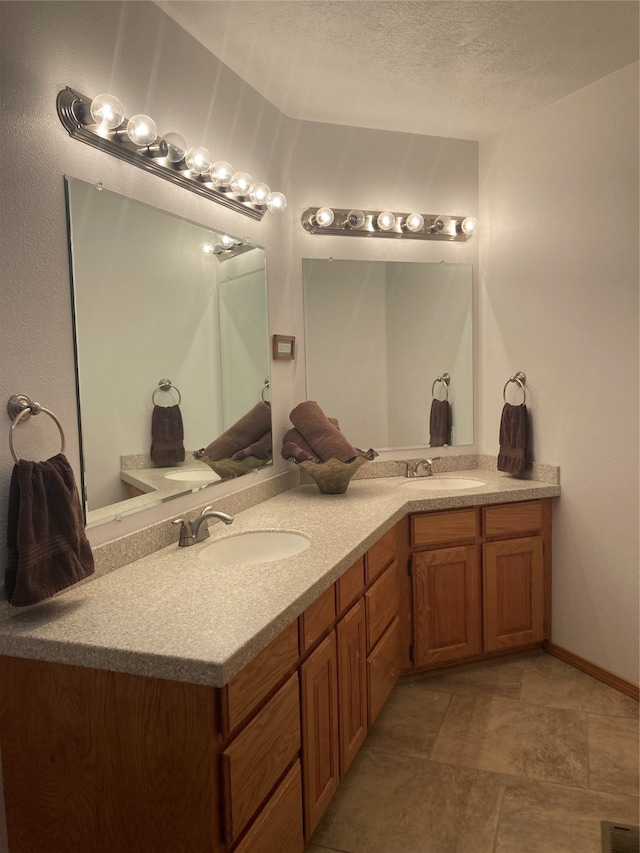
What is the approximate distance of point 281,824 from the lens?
4.88 feet

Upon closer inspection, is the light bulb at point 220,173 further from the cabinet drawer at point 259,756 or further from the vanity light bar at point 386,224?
the cabinet drawer at point 259,756

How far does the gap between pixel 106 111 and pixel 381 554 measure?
63.3 inches

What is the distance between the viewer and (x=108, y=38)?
1711 millimetres

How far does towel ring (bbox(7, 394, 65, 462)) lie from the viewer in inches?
54.9

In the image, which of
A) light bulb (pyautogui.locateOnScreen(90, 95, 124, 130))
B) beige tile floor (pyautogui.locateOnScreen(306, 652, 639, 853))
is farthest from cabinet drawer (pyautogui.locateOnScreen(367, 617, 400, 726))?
light bulb (pyautogui.locateOnScreen(90, 95, 124, 130))

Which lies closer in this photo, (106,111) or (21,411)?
(21,411)

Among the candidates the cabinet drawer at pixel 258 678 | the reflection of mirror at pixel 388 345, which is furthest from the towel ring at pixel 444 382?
the cabinet drawer at pixel 258 678

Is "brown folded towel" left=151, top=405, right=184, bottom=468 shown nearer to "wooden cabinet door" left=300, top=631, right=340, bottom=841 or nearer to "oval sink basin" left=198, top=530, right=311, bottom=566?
"oval sink basin" left=198, top=530, right=311, bottom=566

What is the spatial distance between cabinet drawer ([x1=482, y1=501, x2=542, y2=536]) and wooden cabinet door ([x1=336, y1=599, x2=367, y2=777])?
0.89 meters

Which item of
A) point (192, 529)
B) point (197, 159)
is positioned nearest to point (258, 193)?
point (197, 159)

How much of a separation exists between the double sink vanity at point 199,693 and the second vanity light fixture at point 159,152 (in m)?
1.15

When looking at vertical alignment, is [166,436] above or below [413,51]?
below

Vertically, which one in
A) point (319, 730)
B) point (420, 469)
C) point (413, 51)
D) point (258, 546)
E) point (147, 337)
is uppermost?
point (413, 51)

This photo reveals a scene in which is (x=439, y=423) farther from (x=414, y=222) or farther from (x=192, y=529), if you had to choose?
(x=192, y=529)
